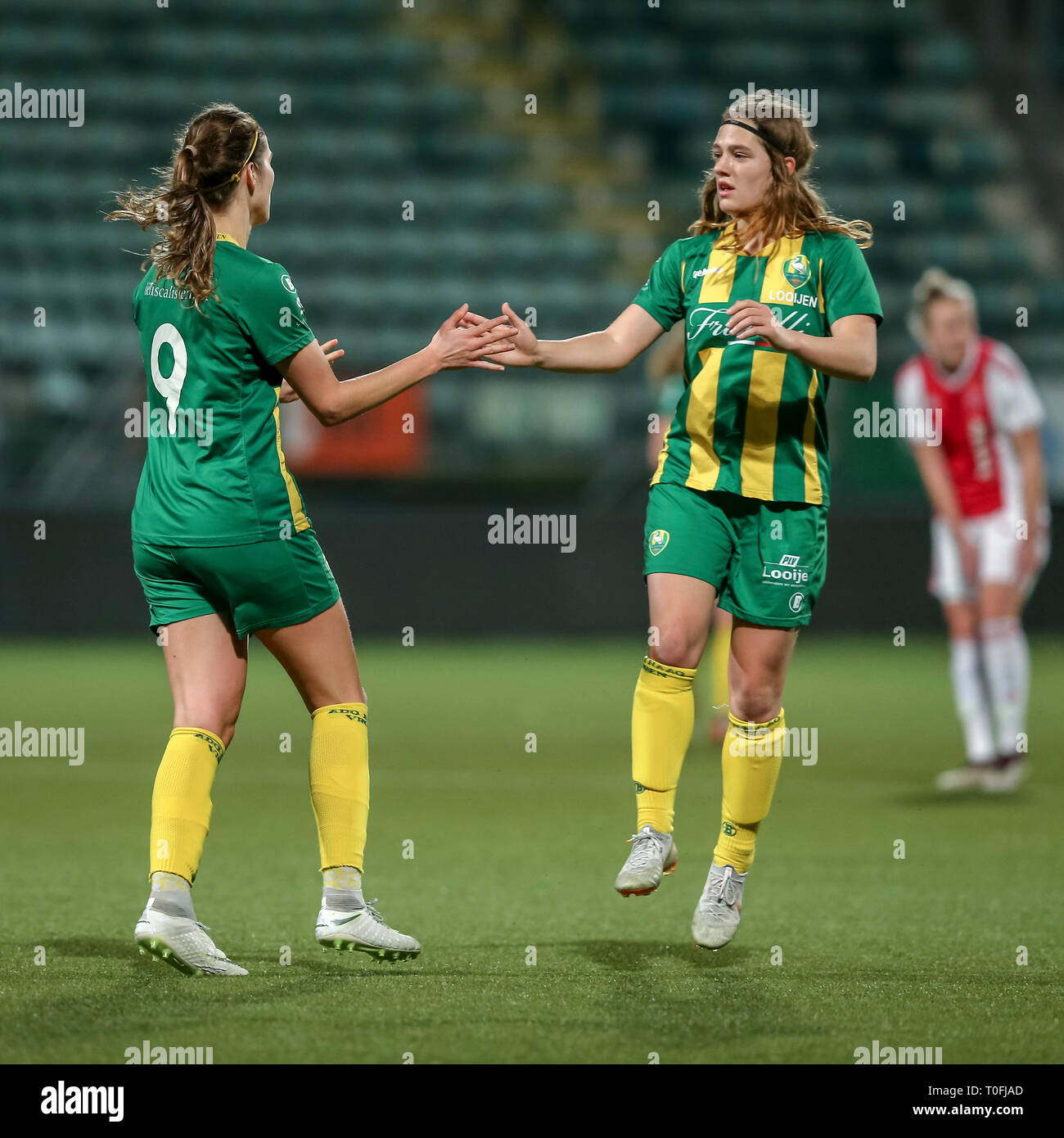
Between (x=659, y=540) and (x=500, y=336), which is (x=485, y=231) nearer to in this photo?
A: (x=659, y=540)

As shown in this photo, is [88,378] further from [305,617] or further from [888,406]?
[305,617]

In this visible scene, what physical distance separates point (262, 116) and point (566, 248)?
3584mm

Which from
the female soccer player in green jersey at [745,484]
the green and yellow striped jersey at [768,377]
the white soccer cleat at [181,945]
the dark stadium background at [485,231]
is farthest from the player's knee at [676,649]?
the dark stadium background at [485,231]

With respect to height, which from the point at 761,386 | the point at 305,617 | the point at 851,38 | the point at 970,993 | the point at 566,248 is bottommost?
the point at 970,993

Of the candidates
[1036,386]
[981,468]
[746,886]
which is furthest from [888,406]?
[746,886]

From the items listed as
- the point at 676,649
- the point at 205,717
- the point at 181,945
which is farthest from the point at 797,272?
the point at 181,945

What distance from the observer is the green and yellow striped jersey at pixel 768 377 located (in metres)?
4.38

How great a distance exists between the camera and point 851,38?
19.9 metres

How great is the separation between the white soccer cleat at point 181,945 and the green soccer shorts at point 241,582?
0.69 meters

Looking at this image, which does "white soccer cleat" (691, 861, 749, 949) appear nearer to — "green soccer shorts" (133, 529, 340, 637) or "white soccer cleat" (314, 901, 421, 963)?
"white soccer cleat" (314, 901, 421, 963)

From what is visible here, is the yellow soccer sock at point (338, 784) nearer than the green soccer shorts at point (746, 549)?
Yes

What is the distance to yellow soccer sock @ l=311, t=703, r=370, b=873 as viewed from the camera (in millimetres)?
4125

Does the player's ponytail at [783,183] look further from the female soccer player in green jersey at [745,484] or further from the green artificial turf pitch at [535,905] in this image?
the green artificial turf pitch at [535,905]

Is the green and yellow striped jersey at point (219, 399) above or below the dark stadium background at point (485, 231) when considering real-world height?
below
